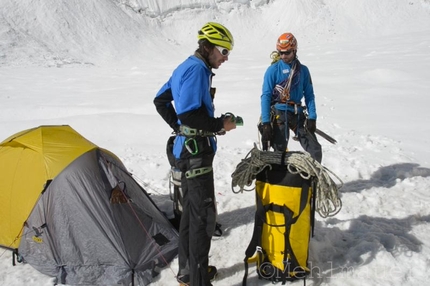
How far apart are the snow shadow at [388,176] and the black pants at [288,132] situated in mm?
1175

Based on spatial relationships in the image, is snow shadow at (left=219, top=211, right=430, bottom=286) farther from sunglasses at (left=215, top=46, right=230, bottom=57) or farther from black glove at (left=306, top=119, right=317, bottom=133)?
sunglasses at (left=215, top=46, right=230, bottom=57)

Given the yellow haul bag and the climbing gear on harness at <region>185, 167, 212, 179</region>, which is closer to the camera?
the climbing gear on harness at <region>185, 167, 212, 179</region>

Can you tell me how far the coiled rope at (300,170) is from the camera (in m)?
3.53

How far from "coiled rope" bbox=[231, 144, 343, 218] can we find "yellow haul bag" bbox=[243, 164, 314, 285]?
67 mm

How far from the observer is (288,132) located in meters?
5.18

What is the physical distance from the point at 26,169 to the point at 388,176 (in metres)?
5.53

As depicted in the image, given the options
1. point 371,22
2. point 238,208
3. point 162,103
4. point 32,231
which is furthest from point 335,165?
point 371,22

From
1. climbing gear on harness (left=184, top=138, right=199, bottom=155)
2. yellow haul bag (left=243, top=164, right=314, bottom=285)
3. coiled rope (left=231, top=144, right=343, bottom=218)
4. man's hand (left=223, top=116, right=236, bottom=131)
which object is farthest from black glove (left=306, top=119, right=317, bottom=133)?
climbing gear on harness (left=184, top=138, right=199, bottom=155)

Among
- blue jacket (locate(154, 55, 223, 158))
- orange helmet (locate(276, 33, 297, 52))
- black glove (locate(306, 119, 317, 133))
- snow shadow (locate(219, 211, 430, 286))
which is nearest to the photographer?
blue jacket (locate(154, 55, 223, 158))

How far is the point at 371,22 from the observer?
36.0 meters

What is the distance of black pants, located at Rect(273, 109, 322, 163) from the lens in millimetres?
5129

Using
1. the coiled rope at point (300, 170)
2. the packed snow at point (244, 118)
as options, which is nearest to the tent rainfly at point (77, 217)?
the packed snow at point (244, 118)

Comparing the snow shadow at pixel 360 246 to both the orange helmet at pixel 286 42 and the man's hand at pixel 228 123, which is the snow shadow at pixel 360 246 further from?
the orange helmet at pixel 286 42

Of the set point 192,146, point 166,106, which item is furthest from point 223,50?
point 166,106
